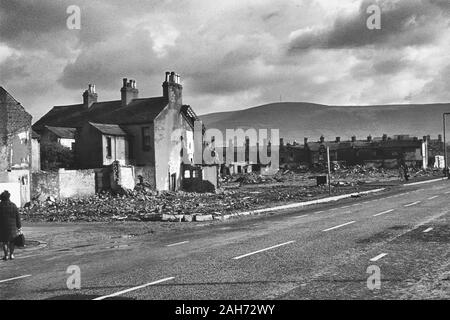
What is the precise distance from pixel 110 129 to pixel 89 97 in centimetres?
1383

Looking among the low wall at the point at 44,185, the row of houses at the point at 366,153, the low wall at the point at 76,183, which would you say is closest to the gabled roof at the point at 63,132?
the low wall at the point at 76,183

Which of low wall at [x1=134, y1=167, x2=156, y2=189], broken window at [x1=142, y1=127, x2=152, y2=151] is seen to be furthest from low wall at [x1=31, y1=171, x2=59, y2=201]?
broken window at [x1=142, y1=127, x2=152, y2=151]

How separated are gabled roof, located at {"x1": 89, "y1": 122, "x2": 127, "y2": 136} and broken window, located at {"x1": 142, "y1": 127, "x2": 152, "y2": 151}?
1892 millimetres

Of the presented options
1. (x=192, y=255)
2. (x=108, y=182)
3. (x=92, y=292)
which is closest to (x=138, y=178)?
(x=108, y=182)

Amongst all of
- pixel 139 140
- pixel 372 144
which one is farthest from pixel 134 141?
pixel 372 144

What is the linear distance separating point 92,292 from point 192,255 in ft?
14.5

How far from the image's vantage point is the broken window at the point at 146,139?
1907 inches

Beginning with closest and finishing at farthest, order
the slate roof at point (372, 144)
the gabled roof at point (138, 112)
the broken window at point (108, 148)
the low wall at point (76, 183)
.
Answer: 1. the low wall at point (76, 183)
2. the broken window at point (108, 148)
3. the gabled roof at point (138, 112)
4. the slate roof at point (372, 144)

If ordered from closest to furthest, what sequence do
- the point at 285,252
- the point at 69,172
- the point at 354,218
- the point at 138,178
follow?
1. the point at 285,252
2. the point at 354,218
3. the point at 69,172
4. the point at 138,178

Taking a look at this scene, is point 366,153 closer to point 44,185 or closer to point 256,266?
point 44,185

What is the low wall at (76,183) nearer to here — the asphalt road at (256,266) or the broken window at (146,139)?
the broken window at (146,139)

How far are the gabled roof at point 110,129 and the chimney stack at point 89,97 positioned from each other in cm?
1143

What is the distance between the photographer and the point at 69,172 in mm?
38781
